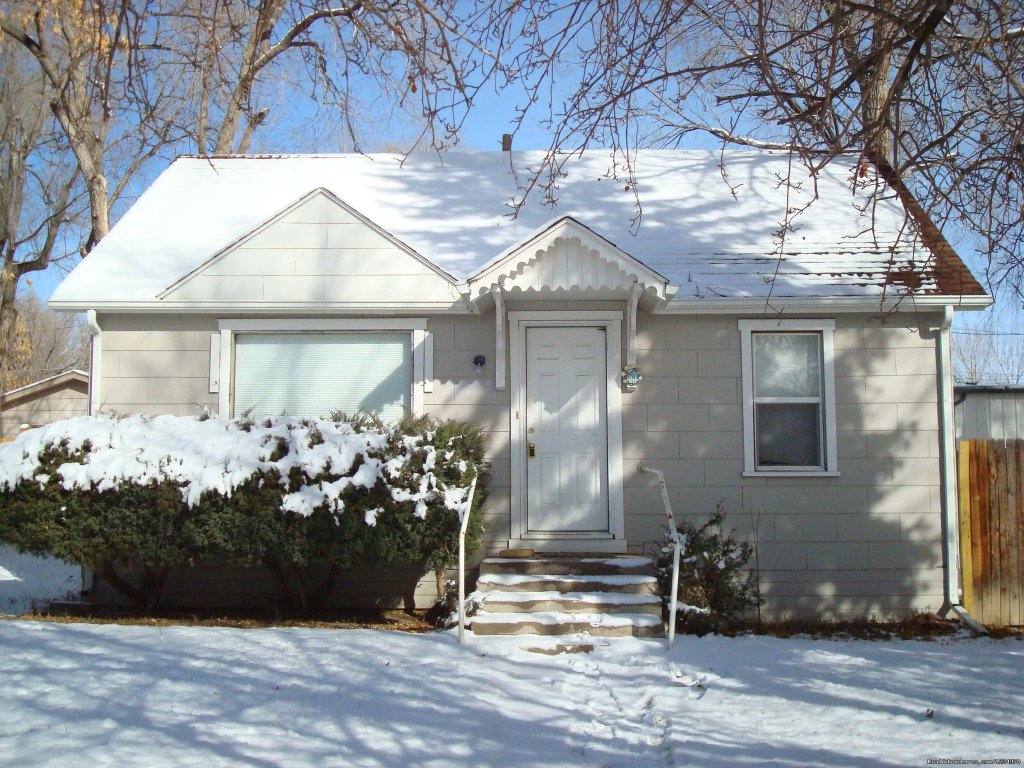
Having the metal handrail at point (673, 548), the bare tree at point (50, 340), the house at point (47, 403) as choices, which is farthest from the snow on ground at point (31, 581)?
the bare tree at point (50, 340)

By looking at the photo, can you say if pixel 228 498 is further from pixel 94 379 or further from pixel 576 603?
pixel 576 603

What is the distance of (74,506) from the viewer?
810 centimetres

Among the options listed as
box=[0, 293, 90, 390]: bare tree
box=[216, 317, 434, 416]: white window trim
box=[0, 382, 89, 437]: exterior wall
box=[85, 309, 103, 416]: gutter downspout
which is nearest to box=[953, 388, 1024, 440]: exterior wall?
box=[216, 317, 434, 416]: white window trim

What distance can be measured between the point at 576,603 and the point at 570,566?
570 millimetres

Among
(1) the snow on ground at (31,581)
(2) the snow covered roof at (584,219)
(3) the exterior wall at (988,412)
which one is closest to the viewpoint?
(2) the snow covered roof at (584,219)

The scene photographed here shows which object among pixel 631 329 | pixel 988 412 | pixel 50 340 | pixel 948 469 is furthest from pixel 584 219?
pixel 50 340

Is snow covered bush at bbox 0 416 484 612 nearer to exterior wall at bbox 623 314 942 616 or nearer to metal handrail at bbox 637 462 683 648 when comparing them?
metal handrail at bbox 637 462 683 648

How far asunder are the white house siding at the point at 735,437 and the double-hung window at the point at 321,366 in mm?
286

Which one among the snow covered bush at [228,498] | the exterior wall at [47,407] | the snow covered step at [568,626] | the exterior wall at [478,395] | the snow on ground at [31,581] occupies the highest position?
the exterior wall at [47,407]

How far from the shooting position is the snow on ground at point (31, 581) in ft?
33.4

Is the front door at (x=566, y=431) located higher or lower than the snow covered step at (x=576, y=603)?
higher

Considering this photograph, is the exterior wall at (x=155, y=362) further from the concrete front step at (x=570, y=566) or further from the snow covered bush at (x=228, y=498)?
the concrete front step at (x=570, y=566)

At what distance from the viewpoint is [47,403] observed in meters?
28.1

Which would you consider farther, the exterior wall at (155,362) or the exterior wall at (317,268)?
the exterior wall at (155,362)
